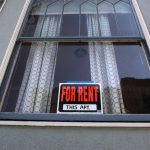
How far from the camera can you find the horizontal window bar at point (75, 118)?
2.05 meters

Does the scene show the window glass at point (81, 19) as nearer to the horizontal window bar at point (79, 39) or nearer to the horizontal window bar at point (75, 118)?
the horizontal window bar at point (79, 39)

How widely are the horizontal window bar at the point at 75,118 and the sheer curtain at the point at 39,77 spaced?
0.64 feet

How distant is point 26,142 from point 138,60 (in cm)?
158

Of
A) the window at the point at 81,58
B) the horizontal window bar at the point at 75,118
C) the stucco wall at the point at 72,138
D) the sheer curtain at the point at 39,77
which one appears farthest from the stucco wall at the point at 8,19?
the stucco wall at the point at 72,138

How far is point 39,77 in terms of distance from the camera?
2.62 metres

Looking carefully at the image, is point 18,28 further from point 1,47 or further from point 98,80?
point 98,80

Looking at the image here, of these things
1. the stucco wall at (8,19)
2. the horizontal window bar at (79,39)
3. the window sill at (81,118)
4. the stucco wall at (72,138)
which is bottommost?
the stucco wall at (72,138)

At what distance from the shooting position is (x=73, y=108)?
221 centimetres

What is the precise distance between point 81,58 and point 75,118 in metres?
0.94

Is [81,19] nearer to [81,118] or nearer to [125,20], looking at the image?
[125,20]

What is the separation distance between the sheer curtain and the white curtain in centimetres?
48

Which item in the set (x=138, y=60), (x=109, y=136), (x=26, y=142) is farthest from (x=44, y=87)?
(x=138, y=60)

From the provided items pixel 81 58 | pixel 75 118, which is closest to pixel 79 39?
pixel 81 58

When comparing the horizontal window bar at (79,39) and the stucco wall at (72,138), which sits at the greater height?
the horizontal window bar at (79,39)
